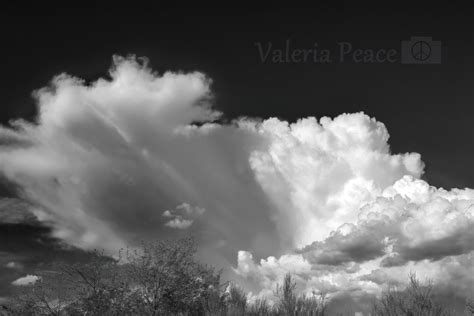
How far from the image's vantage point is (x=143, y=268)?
119ft

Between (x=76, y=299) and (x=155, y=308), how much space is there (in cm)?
720

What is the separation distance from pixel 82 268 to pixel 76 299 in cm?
317

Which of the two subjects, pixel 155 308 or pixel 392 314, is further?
pixel 155 308

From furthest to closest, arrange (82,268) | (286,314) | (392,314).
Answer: (82,268) < (286,314) < (392,314)

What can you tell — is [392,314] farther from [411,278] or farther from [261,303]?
[261,303]

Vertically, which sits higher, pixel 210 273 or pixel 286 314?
pixel 210 273

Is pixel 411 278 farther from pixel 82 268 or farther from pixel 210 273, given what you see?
pixel 82 268

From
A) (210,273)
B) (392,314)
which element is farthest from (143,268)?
(392,314)

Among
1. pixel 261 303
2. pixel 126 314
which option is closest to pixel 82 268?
pixel 126 314

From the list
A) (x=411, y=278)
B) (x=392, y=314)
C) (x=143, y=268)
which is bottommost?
(x=392, y=314)

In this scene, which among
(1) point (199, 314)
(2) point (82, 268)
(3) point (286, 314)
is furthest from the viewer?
(2) point (82, 268)

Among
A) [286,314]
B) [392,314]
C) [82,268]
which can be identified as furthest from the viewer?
→ [82,268]

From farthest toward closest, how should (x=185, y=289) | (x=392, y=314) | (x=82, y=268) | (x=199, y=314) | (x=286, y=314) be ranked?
(x=82, y=268)
(x=185, y=289)
(x=199, y=314)
(x=286, y=314)
(x=392, y=314)

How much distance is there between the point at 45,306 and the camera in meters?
36.2
